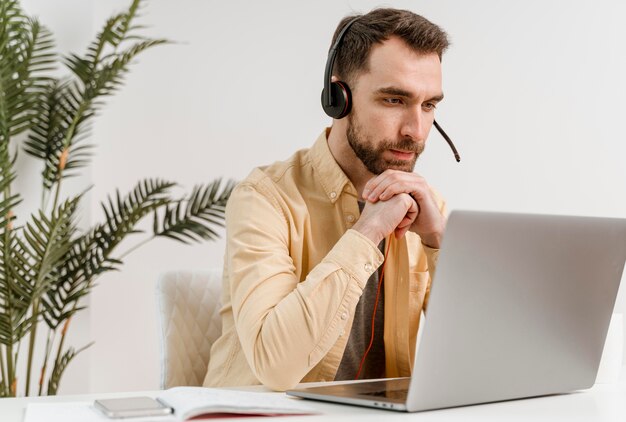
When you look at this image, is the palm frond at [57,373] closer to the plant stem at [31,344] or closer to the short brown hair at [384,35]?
the plant stem at [31,344]

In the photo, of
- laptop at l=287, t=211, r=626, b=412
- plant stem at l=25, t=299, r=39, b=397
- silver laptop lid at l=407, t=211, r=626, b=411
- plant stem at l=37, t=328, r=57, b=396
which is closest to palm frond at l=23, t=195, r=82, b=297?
plant stem at l=25, t=299, r=39, b=397

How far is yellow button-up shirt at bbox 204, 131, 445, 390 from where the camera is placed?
4.35 ft

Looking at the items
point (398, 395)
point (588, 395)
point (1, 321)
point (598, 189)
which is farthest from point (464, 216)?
point (598, 189)

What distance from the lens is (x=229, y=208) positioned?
1.63 metres

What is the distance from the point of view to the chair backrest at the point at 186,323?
1.63m

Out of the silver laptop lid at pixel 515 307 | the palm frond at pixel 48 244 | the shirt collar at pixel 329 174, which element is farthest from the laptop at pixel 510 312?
the palm frond at pixel 48 244

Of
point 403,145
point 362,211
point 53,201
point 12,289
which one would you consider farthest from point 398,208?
point 53,201

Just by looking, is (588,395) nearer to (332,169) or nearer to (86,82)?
(332,169)

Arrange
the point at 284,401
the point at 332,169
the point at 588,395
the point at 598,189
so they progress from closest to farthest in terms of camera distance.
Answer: the point at 284,401 → the point at 588,395 → the point at 332,169 → the point at 598,189

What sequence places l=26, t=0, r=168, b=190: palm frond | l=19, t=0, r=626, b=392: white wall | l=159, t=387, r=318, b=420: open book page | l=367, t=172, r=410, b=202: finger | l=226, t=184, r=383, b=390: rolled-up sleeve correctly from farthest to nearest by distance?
l=19, t=0, r=626, b=392: white wall, l=26, t=0, r=168, b=190: palm frond, l=367, t=172, r=410, b=202: finger, l=226, t=184, r=383, b=390: rolled-up sleeve, l=159, t=387, r=318, b=420: open book page

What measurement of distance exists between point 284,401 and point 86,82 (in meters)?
2.04

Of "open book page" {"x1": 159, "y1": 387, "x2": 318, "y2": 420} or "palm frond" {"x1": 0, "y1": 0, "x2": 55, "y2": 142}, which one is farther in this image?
"palm frond" {"x1": 0, "y1": 0, "x2": 55, "y2": 142}

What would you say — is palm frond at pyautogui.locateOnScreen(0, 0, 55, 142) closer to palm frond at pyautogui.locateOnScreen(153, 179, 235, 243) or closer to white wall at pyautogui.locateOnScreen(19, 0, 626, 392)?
white wall at pyautogui.locateOnScreen(19, 0, 626, 392)

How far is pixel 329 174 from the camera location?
1.71m
